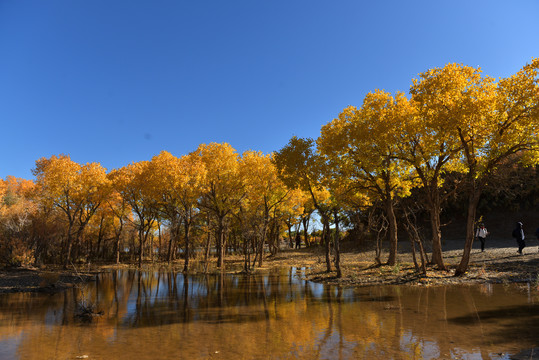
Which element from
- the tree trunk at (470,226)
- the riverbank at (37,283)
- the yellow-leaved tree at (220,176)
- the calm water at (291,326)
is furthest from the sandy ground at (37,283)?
the tree trunk at (470,226)

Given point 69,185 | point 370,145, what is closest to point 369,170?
point 370,145

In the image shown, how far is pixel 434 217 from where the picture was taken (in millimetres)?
16656

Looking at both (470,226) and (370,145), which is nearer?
(470,226)

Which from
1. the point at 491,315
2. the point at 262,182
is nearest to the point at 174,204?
the point at 262,182

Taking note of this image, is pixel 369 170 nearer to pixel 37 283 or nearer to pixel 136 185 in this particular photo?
pixel 37 283

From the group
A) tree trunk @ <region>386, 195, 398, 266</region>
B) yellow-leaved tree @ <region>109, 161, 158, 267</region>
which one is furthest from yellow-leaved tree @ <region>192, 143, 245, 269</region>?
tree trunk @ <region>386, 195, 398, 266</region>

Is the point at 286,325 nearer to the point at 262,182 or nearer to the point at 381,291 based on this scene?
the point at 381,291

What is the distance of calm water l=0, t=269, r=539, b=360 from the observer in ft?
22.3

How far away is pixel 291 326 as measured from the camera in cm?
885

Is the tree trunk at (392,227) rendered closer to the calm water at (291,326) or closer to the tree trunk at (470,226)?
the tree trunk at (470,226)

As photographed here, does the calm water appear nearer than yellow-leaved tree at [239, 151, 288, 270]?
Yes

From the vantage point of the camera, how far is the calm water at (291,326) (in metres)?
6.80

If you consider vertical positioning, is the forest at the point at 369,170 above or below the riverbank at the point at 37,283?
above

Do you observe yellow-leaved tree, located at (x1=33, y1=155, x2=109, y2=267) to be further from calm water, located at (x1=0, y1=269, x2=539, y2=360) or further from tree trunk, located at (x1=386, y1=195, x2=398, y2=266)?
tree trunk, located at (x1=386, y1=195, x2=398, y2=266)
